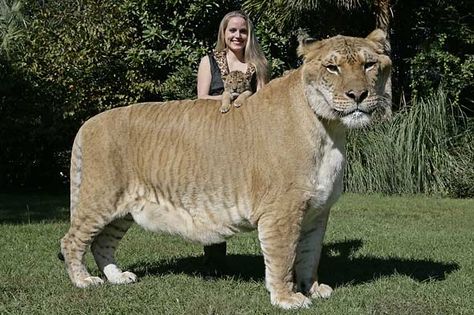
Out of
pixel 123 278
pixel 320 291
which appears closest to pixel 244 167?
pixel 320 291

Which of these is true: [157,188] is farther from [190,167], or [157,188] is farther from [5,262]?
[5,262]

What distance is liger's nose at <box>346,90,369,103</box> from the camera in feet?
16.5

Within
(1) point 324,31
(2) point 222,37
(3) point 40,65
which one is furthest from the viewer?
(1) point 324,31

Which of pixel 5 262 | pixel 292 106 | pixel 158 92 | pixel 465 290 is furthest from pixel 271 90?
Answer: pixel 158 92

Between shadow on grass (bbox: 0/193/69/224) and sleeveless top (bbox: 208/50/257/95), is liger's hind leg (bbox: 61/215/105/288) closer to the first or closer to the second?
sleeveless top (bbox: 208/50/257/95)

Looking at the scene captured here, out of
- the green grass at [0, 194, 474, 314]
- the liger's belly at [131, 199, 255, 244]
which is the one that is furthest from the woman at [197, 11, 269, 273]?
the green grass at [0, 194, 474, 314]

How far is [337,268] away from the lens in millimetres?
7223

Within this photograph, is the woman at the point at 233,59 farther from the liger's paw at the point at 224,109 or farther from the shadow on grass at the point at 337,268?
the shadow on grass at the point at 337,268

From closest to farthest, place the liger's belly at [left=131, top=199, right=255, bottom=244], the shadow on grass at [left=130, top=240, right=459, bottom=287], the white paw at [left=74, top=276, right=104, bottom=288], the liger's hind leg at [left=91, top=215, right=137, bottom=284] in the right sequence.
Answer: the liger's belly at [left=131, top=199, right=255, bottom=244] < the white paw at [left=74, top=276, right=104, bottom=288] < the liger's hind leg at [left=91, top=215, right=137, bottom=284] < the shadow on grass at [left=130, top=240, right=459, bottom=287]

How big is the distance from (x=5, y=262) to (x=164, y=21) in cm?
1055

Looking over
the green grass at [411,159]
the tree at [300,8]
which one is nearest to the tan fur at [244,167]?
the green grass at [411,159]

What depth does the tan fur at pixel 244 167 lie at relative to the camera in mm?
5320

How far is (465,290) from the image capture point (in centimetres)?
609

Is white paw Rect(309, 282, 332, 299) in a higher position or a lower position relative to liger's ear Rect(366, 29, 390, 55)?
lower
